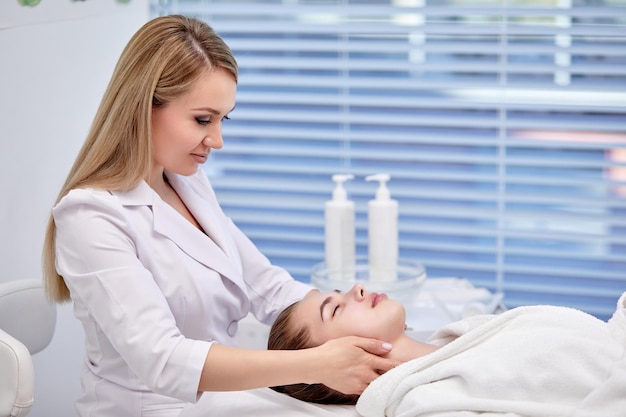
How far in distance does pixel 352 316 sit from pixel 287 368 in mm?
222

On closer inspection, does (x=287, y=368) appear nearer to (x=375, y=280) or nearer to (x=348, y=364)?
(x=348, y=364)

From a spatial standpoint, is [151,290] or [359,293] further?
[359,293]

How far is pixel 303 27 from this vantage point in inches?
100

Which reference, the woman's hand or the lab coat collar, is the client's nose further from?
the lab coat collar

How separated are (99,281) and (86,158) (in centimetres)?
27

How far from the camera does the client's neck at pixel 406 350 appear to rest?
159 centimetres

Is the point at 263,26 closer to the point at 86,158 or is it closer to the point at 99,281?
the point at 86,158

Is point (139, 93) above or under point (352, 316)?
above

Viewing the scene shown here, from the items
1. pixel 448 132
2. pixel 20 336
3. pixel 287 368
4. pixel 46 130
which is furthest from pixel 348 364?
pixel 448 132

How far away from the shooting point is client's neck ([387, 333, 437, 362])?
1.59 meters

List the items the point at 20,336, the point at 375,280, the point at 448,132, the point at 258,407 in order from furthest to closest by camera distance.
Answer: the point at 448,132
the point at 375,280
the point at 20,336
the point at 258,407

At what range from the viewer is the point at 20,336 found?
1.78 m

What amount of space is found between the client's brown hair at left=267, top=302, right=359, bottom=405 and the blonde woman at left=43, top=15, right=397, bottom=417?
86 mm

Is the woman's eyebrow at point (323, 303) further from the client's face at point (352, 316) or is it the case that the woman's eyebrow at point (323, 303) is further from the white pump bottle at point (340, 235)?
the white pump bottle at point (340, 235)
